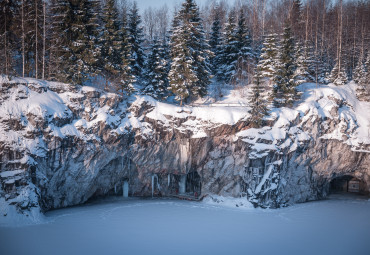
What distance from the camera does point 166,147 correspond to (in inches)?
851

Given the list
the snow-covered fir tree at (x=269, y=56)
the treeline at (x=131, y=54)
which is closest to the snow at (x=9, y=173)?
the treeline at (x=131, y=54)

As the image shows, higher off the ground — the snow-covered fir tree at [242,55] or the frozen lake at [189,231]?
the snow-covered fir tree at [242,55]

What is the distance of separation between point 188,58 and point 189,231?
51.0 feet

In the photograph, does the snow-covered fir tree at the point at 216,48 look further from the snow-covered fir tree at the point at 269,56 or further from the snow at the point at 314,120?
the snow at the point at 314,120

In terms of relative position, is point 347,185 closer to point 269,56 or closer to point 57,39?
point 269,56

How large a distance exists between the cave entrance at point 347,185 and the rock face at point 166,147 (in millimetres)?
1545

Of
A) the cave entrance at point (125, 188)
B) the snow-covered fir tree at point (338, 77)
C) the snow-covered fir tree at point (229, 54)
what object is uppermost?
the snow-covered fir tree at point (229, 54)

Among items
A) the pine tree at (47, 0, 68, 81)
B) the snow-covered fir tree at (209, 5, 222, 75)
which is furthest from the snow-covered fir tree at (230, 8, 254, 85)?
the pine tree at (47, 0, 68, 81)

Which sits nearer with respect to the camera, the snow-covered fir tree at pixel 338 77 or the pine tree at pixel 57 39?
the pine tree at pixel 57 39

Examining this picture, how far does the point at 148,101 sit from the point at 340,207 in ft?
59.7

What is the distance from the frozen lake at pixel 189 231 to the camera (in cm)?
1291

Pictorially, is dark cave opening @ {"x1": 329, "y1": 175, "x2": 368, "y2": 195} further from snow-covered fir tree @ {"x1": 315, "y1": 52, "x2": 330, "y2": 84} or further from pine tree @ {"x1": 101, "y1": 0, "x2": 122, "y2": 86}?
pine tree @ {"x1": 101, "y1": 0, "x2": 122, "y2": 86}

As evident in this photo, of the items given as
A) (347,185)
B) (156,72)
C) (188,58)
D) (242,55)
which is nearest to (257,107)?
(188,58)

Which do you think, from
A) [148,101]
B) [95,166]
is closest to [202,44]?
[148,101]
